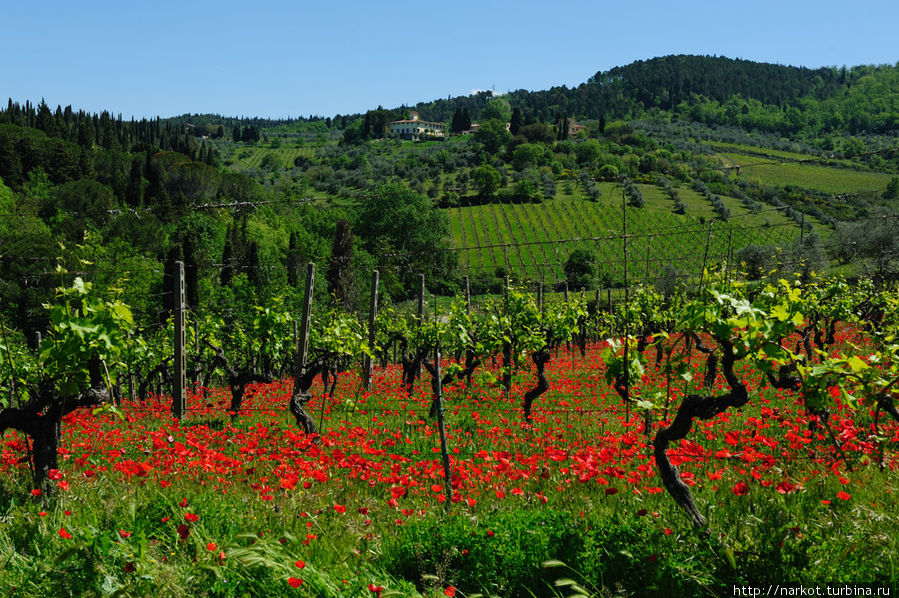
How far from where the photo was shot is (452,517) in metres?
5.05

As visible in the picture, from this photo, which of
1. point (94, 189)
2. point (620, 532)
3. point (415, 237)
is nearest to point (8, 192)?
point (94, 189)

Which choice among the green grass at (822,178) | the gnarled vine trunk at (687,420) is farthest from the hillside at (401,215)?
the gnarled vine trunk at (687,420)

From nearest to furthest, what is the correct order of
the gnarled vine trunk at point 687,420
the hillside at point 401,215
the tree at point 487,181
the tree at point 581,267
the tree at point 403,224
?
the gnarled vine trunk at point 687,420
the hillside at point 401,215
the tree at point 581,267
the tree at point 403,224
the tree at point 487,181

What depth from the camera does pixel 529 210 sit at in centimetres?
10162

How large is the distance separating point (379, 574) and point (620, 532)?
185 centimetres

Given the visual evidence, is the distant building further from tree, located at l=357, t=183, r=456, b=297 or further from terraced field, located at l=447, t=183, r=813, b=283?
tree, located at l=357, t=183, r=456, b=297

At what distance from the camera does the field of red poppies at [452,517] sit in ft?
12.5

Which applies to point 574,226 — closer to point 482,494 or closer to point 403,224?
point 403,224

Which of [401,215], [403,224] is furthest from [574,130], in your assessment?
[403,224]

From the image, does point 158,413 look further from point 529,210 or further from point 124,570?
point 529,210

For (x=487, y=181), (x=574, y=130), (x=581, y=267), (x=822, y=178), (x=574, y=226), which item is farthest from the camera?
(x=574, y=130)

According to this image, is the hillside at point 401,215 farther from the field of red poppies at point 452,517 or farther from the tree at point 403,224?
the field of red poppies at point 452,517

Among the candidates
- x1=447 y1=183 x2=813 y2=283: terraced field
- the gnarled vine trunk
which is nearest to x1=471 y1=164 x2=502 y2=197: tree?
x1=447 y1=183 x2=813 y2=283: terraced field

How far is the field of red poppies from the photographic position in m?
3.81
